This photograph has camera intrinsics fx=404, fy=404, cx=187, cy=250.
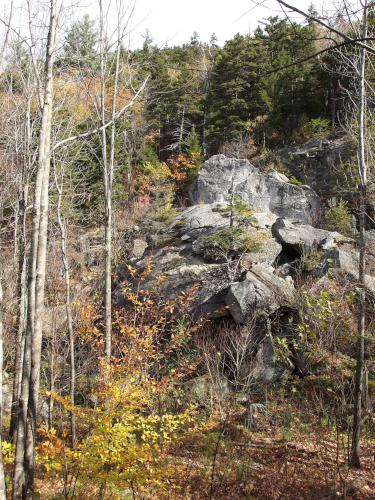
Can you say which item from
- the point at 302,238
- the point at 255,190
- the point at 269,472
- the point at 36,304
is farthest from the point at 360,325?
the point at 255,190

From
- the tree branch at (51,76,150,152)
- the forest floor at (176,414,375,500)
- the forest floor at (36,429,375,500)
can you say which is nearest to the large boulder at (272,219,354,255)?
Answer: the forest floor at (176,414,375,500)

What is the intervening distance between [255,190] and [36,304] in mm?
19649

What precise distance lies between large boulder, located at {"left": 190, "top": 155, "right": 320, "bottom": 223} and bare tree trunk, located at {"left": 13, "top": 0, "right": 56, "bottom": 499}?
679 inches

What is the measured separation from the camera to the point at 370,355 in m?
12.0

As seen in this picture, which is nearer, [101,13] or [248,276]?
[101,13]

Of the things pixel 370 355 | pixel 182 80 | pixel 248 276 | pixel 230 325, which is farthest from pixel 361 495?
pixel 182 80

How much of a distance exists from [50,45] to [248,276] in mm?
10139

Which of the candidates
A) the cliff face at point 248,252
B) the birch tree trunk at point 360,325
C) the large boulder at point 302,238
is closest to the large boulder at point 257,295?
the cliff face at point 248,252

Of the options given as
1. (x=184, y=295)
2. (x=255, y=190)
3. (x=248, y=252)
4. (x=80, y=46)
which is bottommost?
(x=184, y=295)

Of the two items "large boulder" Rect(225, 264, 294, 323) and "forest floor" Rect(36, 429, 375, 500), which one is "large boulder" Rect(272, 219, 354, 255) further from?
"forest floor" Rect(36, 429, 375, 500)

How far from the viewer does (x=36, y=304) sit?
227 inches

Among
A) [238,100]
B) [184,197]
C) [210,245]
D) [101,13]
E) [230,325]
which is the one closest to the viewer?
[101,13]

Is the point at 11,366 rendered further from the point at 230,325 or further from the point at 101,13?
the point at 101,13

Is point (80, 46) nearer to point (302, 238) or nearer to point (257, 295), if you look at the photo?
point (257, 295)
